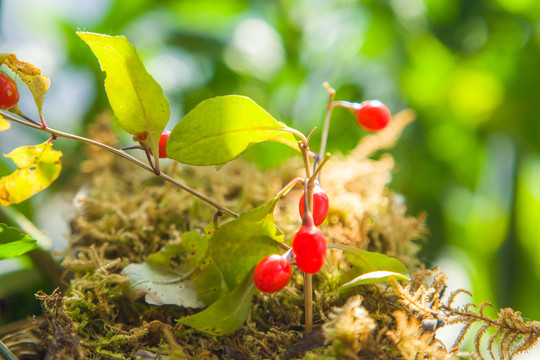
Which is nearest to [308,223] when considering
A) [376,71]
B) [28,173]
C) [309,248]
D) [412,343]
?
[309,248]

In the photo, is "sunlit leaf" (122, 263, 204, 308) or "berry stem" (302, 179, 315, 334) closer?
"berry stem" (302, 179, 315, 334)

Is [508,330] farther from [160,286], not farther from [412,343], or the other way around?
[160,286]

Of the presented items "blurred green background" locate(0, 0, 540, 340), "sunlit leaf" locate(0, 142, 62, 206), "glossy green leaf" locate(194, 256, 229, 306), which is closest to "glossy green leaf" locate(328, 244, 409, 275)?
"glossy green leaf" locate(194, 256, 229, 306)

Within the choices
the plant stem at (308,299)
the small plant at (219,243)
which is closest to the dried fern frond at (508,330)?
the small plant at (219,243)

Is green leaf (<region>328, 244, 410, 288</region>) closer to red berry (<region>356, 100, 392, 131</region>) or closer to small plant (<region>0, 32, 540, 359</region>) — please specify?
small plant (<region>0, 32, 540, 359</region>)

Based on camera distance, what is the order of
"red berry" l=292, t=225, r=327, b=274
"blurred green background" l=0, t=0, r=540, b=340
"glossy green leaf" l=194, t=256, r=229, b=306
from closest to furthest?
1. "red berry" l=292, t=225, r=327, b=274
2. "glossy green leaf" l=194, t=256, r=229, b=306
3. "blurred green background" l=0, t=0, r=540, b=340

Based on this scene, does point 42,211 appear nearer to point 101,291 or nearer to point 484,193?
point 101,291
